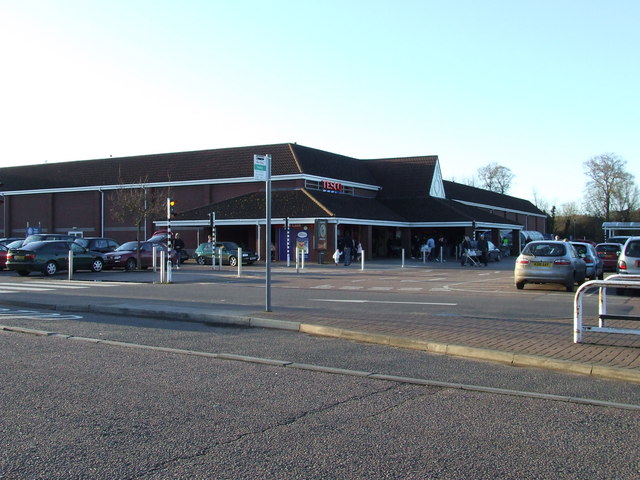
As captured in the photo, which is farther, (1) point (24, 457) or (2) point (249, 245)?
(2) point (249, 245)

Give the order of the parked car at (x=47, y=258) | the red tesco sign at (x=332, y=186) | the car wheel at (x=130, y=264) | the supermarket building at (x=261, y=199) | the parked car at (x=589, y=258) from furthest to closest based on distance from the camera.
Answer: the red tesco sign at (x=332, y=186), the supermarket building at (x=261, y=199), the car wheel at (x=130, y=264), the parked car at (x=47, y=258), the parked car at (x=589, y=258)

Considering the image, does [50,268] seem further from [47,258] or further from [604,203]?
[604,203]

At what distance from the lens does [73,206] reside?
52062 mm

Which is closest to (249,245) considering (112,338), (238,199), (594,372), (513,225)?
(238,199)

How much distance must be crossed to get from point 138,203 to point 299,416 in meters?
30.1

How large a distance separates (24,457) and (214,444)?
137cm

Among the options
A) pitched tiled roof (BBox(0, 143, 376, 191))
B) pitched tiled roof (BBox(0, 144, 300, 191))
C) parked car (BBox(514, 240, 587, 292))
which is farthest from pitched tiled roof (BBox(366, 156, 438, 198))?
parked car (BBox(514, 240, 587, 292))

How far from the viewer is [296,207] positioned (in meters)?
38.8

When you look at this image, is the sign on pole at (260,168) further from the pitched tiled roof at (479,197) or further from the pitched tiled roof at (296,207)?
the pitched tiled roof at (479,197)

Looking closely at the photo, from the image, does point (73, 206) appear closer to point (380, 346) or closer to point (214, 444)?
point (380, 346)

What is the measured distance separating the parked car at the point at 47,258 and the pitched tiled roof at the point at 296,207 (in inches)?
518

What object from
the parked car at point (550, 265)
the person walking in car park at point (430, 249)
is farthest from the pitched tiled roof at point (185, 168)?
the parked car at point (550, 265)

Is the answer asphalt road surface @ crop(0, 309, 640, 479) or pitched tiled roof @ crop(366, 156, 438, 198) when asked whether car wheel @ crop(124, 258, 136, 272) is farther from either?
pitched tiled roof @ crop(366, 156, 438, 198)

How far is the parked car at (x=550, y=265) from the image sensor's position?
18422 mm
